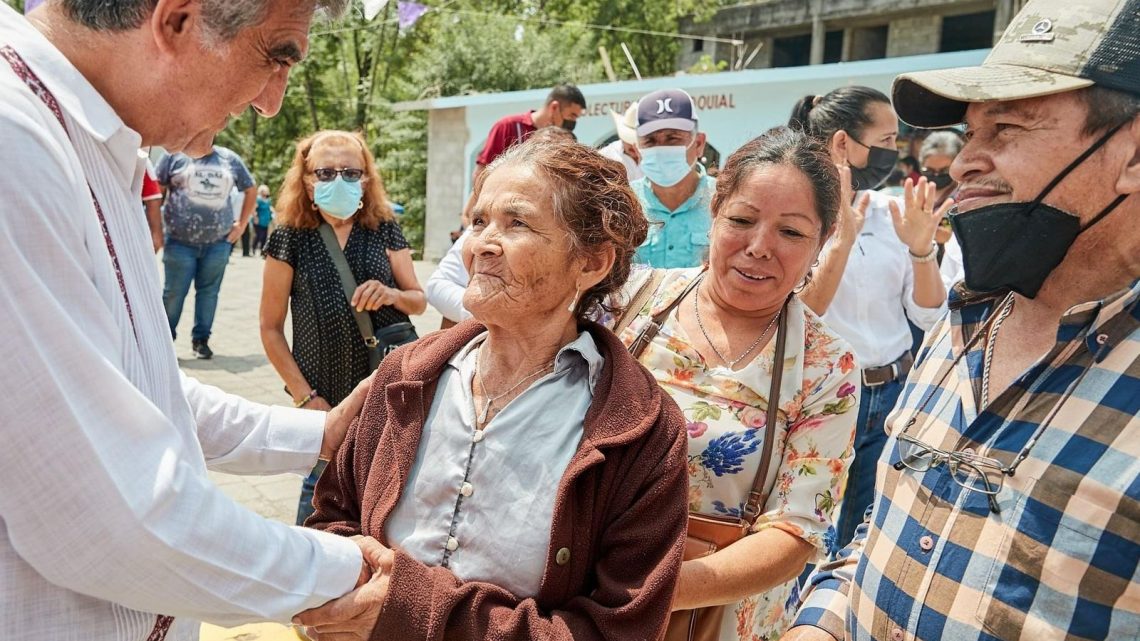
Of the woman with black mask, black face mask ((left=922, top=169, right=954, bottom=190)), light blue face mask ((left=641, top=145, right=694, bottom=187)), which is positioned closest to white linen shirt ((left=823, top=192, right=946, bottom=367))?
the woman with black mask

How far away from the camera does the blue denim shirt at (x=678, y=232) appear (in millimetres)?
4168

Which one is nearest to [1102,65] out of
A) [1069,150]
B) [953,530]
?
[1069,150]

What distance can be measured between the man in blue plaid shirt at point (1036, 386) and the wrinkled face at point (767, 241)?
57cm

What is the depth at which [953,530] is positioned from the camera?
154 centimetres

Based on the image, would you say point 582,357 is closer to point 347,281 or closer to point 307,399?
point 347,281

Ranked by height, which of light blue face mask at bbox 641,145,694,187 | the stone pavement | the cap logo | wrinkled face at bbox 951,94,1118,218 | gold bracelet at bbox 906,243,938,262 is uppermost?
the cap logo

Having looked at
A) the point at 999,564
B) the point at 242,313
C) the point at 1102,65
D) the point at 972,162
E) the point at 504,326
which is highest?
the point at 1102,65

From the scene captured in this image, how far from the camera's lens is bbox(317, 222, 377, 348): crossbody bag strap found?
12.5ft

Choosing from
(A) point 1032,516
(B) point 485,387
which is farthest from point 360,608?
(A) point 1032,516

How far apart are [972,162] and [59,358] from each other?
5.49 ft

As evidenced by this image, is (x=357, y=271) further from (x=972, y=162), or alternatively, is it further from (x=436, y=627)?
(x=972, y=162)

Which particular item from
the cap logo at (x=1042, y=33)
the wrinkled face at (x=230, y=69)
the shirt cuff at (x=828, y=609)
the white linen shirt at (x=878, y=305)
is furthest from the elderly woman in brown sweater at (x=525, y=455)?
the white linen shirt at (x=878, y=305)

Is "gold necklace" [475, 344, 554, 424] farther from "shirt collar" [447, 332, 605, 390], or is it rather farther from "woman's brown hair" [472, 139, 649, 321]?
"woman's brown hair" [472, 139, 649, 321]

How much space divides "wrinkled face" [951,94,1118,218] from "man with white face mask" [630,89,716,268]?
8.23 feet
